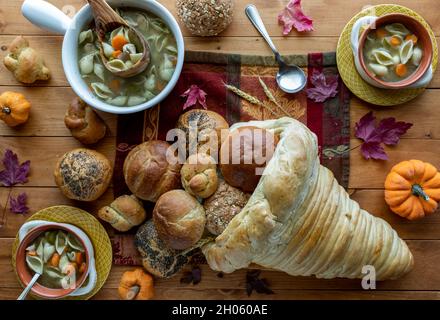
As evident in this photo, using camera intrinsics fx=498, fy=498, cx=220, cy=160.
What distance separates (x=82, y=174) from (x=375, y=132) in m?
1.28

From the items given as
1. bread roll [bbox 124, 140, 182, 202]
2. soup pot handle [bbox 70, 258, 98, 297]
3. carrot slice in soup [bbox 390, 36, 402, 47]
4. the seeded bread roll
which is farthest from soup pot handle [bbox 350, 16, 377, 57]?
soup pot handle [bbox 70, 258, 98, 297]

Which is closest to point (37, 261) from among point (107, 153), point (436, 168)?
point (107, 153)

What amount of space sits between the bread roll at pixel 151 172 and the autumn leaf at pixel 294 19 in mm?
769

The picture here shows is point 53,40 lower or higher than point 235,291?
higher

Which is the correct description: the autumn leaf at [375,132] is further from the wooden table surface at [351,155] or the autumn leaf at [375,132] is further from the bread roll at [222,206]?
the bread roll at [222,206]

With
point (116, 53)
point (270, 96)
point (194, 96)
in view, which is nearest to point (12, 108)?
point (116, 53)

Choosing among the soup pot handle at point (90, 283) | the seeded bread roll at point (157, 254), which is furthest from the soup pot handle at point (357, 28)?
the soup pot handle at point (90, 283)

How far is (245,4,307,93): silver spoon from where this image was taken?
219cm

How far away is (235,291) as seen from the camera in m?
2.20

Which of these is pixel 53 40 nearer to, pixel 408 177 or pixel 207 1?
pixel 207 1

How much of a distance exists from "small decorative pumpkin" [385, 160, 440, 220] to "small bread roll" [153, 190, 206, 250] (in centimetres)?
83

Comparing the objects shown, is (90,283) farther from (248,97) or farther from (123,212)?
(248,97)

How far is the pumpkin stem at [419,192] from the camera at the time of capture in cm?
205

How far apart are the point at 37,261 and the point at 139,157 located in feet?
2.05
